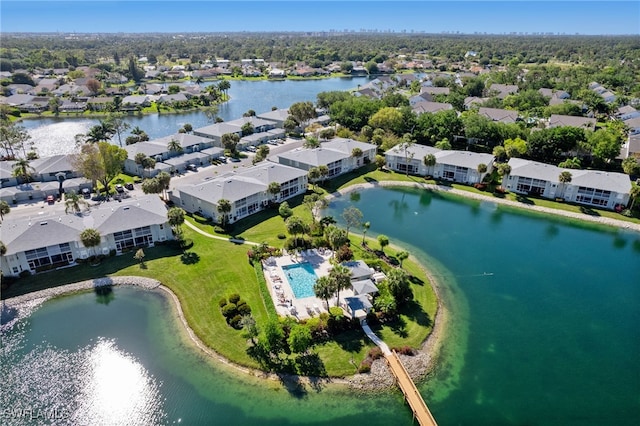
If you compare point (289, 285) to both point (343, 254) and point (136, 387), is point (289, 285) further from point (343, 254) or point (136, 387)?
point (136, 387)

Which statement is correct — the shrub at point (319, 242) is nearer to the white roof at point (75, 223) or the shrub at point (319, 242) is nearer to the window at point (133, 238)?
the white roof at point (75, 223)

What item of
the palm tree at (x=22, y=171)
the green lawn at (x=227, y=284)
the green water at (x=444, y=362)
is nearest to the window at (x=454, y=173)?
the green water at (x=444, y=362)

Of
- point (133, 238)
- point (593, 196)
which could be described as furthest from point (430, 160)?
point (133, 238)

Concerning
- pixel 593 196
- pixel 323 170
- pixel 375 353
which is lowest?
Answer: pixel 375 353

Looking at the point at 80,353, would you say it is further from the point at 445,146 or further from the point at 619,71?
the point at 619,71

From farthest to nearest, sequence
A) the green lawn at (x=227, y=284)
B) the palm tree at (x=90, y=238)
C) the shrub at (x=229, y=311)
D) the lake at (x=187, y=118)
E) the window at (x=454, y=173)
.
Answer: the lake at (x=187, y=118) → the window at (x=454, y=173) → the palm tree at (x=90, y=238) → the shrub at (x=229, y=311) → the green lawn at (x=227, y=284)
